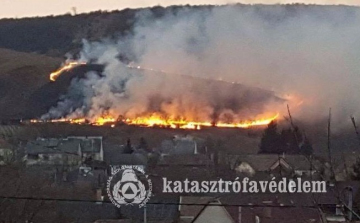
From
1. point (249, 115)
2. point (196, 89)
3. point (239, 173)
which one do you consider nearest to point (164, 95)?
point (196, 89)

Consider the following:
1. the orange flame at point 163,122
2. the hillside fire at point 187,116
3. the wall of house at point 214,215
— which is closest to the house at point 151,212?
the wall of house at point 214,215

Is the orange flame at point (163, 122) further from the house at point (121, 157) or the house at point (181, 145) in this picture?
the house at point (121, 157)

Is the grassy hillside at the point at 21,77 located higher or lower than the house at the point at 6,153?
higher

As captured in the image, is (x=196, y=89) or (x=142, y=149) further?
(x=196, y=89)

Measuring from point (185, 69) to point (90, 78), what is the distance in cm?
1046

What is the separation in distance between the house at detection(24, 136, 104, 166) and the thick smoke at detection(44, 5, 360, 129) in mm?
11266

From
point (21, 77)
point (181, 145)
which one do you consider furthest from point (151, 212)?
point (21, 77)

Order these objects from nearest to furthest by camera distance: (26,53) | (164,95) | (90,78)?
(164,95), (90,78), (26,53)

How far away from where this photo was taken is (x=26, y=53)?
85.1m

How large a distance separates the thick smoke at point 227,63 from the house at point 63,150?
37.0 ft

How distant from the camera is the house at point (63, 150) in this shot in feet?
128

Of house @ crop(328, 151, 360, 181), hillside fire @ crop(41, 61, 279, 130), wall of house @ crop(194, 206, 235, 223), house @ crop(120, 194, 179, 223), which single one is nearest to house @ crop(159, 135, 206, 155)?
hillside fire @ crop(41, 61, 279, 130)

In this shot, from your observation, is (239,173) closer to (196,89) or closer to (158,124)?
(158,124)

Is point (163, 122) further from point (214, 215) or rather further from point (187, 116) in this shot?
point (214, 215)
